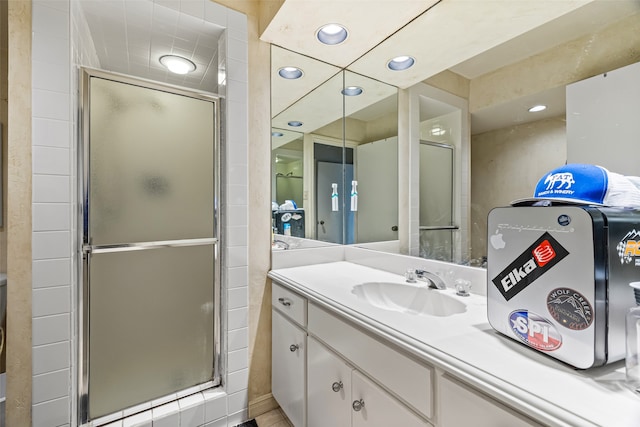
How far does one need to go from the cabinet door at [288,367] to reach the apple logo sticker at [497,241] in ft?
2.95

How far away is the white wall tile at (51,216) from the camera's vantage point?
1118 millimetres

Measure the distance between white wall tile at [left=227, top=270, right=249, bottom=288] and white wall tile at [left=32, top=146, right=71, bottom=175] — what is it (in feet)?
2.77

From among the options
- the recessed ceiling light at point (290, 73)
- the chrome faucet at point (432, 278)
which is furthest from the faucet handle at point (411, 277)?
the recessed ceiling light at point (290, 73)

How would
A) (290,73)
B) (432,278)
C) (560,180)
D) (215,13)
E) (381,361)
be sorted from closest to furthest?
1. (560,180)
2. (381,361)
3. (432,278)
4. (215,13)
5. (290,73)

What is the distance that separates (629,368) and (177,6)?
204 centimetres

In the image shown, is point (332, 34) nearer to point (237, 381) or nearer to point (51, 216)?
point (51, 216)

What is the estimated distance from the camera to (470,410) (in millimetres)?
627

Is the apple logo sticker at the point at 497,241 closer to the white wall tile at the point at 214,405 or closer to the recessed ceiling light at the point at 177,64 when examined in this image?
the white wall tile at the point at 214,405

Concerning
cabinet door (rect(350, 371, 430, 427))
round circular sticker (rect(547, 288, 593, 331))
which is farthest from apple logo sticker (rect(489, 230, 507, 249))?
cabinet door (rect(350, 371, 430, 427))

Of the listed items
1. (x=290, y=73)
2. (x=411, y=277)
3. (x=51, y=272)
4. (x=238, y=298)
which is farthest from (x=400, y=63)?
(x=51, y=272)

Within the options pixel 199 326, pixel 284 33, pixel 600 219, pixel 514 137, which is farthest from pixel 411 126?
pixel 199 326

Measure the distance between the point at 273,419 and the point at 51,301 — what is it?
124 centimetres

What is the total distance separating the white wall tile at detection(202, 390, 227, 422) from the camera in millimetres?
1472

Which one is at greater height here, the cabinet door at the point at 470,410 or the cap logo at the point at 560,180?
the cap logo at the point at 560,180
